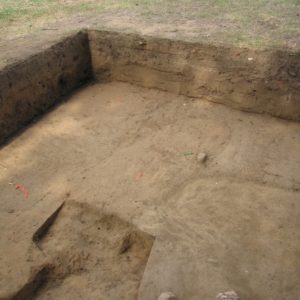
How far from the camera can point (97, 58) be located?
491 cm

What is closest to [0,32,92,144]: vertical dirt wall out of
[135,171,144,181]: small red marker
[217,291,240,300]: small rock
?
[135,171,144,181]: small red marker

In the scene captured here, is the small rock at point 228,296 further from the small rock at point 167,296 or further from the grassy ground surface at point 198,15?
the grassy ground surface at point 198,15

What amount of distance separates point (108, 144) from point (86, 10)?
104 inches

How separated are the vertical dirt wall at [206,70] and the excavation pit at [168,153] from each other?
0.01m

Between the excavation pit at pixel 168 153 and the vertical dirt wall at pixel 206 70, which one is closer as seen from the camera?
the excavation pit at pixel 168 153

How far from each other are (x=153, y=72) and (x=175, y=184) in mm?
1816

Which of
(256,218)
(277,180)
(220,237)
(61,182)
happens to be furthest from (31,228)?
(277,180)

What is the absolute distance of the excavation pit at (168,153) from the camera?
273 cm

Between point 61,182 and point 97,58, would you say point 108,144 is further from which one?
point 97,58

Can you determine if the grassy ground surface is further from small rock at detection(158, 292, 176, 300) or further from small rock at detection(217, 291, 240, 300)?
small rock at detection(158, 292, 176, 300)

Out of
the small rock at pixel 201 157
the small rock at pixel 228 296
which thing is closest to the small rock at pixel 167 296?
the small rock at pixel 228 296

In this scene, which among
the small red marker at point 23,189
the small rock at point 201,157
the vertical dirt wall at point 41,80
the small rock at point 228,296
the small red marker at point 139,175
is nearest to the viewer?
the small rock at point 228,296

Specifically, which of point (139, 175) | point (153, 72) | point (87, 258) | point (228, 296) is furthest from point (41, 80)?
point (228, 296)

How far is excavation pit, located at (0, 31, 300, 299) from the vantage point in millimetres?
2727
